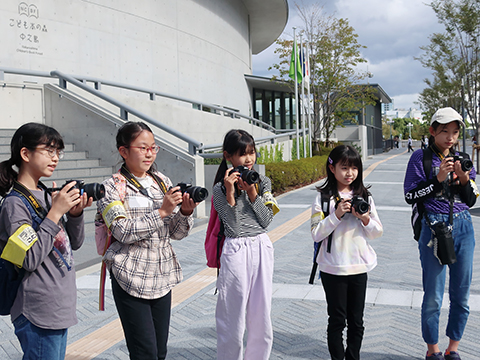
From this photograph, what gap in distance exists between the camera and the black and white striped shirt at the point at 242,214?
2998mm

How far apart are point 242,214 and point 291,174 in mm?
12580

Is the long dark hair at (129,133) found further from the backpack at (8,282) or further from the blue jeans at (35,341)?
the blue jeans at (35,341)

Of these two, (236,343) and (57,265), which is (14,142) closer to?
(57,265)

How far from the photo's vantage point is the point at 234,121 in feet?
63.7

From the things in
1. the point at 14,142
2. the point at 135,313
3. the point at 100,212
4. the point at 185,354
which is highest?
the point at 14,142

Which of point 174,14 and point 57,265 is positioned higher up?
point 174,14

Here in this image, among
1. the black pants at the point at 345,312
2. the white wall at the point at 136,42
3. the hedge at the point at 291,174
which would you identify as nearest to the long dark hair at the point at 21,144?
the black pants at the point at 345,312

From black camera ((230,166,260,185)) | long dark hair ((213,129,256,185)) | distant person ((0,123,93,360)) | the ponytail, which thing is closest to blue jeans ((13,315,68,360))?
distant person ((0,123,93,360))

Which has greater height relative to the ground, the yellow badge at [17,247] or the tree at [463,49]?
the tree at [463,49]

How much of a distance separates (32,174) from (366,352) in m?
2.85

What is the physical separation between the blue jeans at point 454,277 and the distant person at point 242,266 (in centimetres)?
123

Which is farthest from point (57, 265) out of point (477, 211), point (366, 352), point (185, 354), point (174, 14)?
point (174, 14)

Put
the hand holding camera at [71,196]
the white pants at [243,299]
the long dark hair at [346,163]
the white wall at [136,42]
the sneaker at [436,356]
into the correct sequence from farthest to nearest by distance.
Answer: the white wall at [136,42] < the sneaker at [436,356] < the long dark hair at [346,163] < the white pants at [243,299] < the hand holding camera at [71,196]

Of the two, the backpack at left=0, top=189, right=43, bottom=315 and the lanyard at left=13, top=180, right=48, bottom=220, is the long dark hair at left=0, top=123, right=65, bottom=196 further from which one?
the backpack at left=0, top=189, right=43, bottom=315
